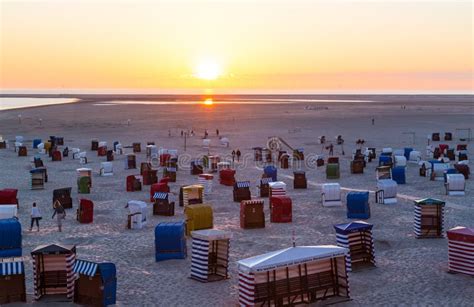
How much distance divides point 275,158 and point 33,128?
149 feet

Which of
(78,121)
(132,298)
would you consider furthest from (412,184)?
(78,121)

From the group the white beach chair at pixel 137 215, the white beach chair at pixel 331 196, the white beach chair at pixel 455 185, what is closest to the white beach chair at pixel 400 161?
the white beach chair at pixel 455 185

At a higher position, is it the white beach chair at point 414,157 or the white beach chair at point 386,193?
the white beach chair at point 414,157

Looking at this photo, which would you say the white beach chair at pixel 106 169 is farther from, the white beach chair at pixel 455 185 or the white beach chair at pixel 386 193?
the white beach chair at pixel 455 185

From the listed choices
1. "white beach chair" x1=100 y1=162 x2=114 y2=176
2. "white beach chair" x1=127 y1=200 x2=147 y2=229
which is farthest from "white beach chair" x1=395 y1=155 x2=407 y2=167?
"white beach chair" x1=127 y1=200 x2=147 y2=229

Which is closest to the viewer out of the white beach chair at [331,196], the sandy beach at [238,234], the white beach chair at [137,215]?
the sandy beach at [238,234]

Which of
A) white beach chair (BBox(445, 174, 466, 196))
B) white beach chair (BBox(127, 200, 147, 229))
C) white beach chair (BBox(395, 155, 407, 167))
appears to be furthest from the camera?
white beach chair (BBox(395, 155, 407, 167))

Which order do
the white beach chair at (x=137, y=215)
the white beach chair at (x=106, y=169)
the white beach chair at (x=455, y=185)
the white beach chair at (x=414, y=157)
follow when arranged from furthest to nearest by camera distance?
1. the white beach chair at (x=414, y=157)
2. the white beach chair at (x=106, y=169)
3. the white beach chair at (x=455, y=185)
4. the white beach chair at (x=137, y=215)

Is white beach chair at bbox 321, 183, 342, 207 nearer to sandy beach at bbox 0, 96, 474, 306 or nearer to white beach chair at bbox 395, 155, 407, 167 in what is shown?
sandy beach at bbox 0, 96, 474, 306

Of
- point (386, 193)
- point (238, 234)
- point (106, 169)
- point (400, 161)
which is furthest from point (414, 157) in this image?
point (238, 234)

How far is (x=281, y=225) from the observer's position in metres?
24.2

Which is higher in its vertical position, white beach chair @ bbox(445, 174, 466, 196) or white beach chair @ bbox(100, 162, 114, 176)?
white beach chair @ bbox(100, 162, 114, 176)

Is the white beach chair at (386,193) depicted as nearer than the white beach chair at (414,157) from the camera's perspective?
Yes

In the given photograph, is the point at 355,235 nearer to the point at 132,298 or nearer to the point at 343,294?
the point at 343,294
